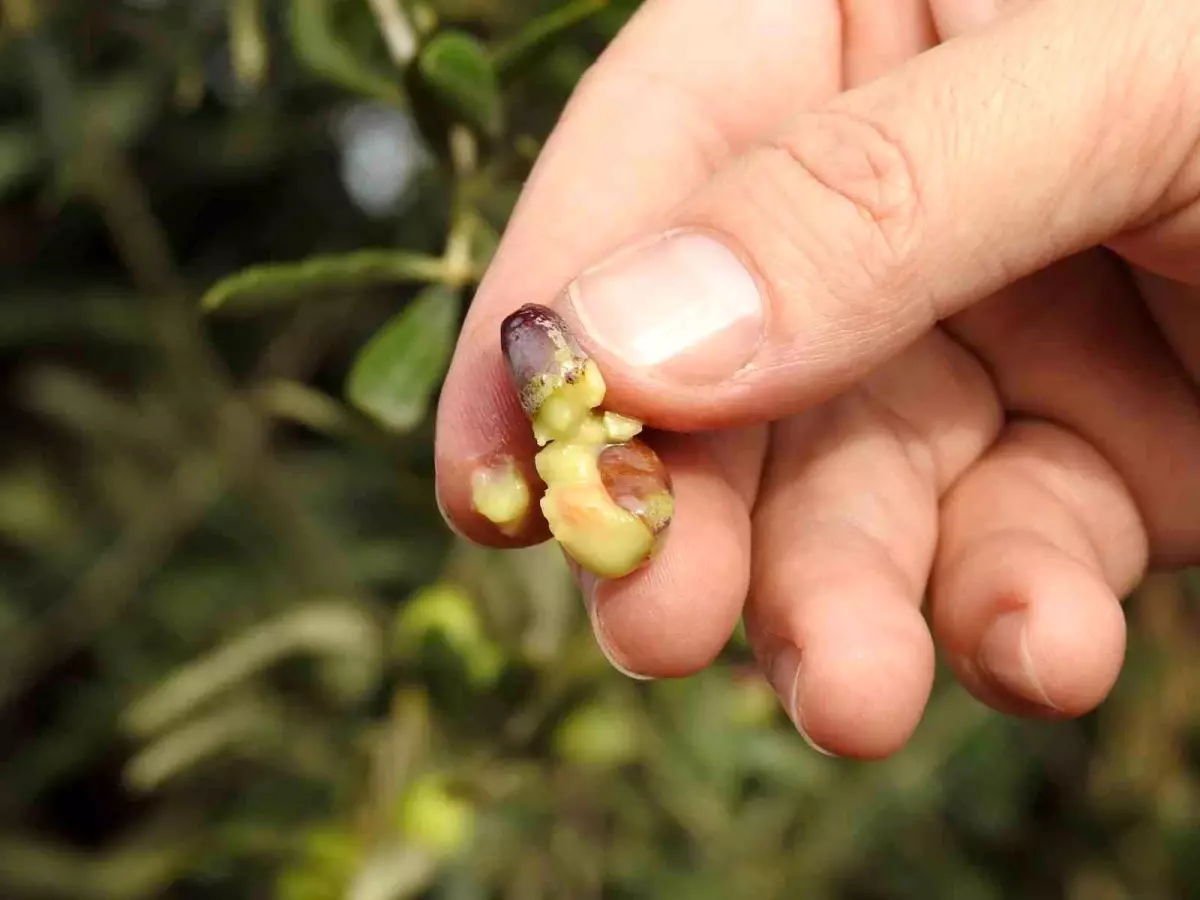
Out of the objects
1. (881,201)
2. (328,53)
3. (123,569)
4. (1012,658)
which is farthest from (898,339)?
(123,569)

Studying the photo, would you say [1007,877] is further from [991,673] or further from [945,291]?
[945,291]

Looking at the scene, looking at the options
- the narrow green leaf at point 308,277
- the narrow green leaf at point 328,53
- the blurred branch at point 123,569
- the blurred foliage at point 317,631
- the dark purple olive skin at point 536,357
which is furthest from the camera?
the blurred branch at point 123,569

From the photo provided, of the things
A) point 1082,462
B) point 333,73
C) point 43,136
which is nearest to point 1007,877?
point 1082,462

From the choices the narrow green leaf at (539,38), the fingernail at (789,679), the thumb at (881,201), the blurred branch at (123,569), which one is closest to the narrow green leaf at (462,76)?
the narrow green leaf at (539,38)

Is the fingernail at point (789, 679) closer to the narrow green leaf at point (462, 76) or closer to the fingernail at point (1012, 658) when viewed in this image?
the fingernail at point (1012, 658)

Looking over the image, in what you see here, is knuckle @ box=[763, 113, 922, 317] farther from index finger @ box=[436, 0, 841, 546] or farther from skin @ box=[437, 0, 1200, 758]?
index finger @ box=[436, 0, 841, 546]

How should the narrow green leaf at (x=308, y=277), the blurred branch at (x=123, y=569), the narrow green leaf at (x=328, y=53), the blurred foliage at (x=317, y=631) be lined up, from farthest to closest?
the blurred branch at (x=123, y=569) → the blurred foliage at (x=317, y=631) → the narrow green leaf at (x=328, y=53) → the narrow green leaf at (x=308, y=277)
